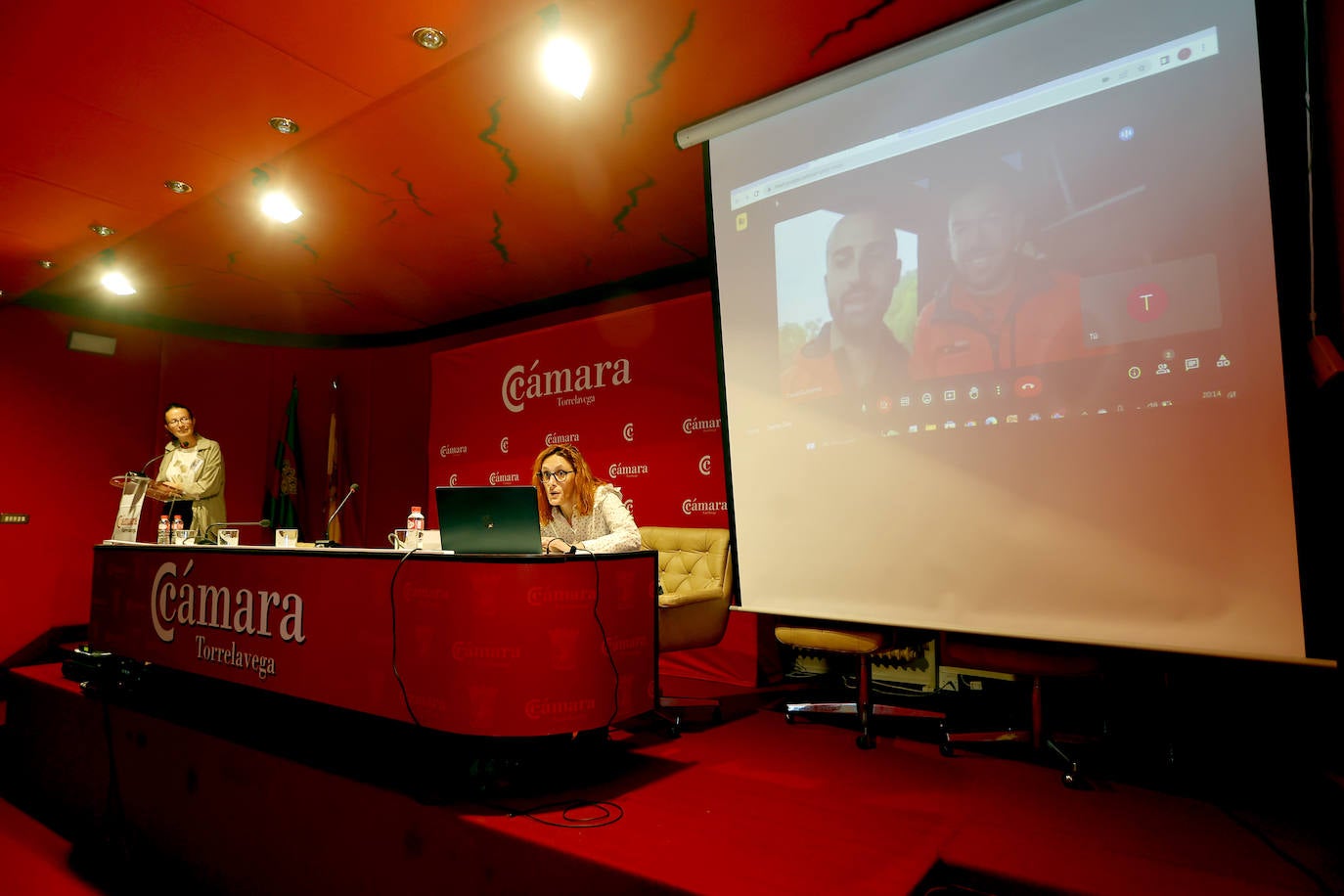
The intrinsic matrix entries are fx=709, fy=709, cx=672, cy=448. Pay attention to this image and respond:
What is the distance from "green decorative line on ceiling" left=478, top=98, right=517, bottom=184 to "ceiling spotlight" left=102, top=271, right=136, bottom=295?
3189 millimetres

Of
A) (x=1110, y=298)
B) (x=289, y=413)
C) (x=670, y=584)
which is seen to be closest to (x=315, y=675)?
(x=670, y=584)

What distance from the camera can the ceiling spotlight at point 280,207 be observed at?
3.72 m

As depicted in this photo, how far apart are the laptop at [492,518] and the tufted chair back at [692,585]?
962 millimetres

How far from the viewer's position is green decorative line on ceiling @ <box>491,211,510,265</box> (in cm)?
413

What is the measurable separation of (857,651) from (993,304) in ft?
4.74

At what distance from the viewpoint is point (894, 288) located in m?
2.57

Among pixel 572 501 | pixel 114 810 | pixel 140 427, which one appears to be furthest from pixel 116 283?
pixel 572 501

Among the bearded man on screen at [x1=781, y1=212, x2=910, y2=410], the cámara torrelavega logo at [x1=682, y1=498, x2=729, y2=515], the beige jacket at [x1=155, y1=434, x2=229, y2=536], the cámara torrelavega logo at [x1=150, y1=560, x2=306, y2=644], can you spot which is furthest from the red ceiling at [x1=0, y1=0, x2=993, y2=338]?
the cámara torrelavega logo at [x1=150, y1=560, x2=306, y2=644]

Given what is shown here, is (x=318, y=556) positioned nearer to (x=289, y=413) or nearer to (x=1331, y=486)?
(x=1331, y=486)

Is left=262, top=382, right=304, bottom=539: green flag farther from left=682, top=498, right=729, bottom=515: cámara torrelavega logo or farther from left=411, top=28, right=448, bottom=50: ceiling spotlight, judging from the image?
left=411, top=28, right=448, bottom=50: ceiling spotlight

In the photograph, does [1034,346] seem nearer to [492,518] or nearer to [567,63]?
[492,518]

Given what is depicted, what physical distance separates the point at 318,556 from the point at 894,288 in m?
2.29

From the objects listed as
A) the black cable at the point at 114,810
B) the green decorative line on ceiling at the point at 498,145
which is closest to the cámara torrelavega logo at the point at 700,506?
the green decorative line on ceiling at the point at 498,145

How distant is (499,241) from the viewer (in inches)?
176
